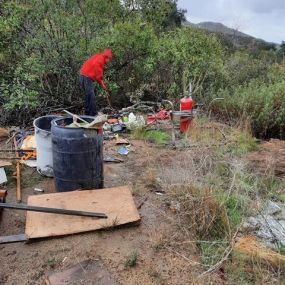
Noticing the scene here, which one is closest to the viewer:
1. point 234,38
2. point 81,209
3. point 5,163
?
point 81,209

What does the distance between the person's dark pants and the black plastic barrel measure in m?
3.33

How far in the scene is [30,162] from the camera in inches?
204

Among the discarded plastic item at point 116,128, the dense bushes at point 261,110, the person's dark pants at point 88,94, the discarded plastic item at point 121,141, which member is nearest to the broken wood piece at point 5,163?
the discarded plastic item at point 121,141

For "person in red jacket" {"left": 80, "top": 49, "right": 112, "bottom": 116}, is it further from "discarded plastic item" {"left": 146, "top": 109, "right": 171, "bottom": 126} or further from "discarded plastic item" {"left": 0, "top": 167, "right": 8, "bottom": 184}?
"discarded plastic item" {"left": 0, "top": 167, "right": 8, "bottom": 184}

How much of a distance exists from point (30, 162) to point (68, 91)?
3.77 meters

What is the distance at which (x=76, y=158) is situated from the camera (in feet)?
13.1

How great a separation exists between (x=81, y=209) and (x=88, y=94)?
4.22 m

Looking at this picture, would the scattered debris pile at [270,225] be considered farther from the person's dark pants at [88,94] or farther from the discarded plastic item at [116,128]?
the person's dark pants at [88,94]

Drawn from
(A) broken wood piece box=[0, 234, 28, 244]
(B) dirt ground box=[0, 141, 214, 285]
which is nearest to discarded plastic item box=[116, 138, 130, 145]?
(B) dirt ground box=[0, 141, 214, 285]

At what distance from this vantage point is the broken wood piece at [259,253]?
9.83 ft

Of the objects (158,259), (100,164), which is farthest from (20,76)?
(158,259)

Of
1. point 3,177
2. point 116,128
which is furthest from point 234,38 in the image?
point 3,177

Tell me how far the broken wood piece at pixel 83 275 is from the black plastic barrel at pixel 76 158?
124 cm

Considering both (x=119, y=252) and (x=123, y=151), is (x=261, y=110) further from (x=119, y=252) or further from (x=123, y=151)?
(x=119, y=252)
